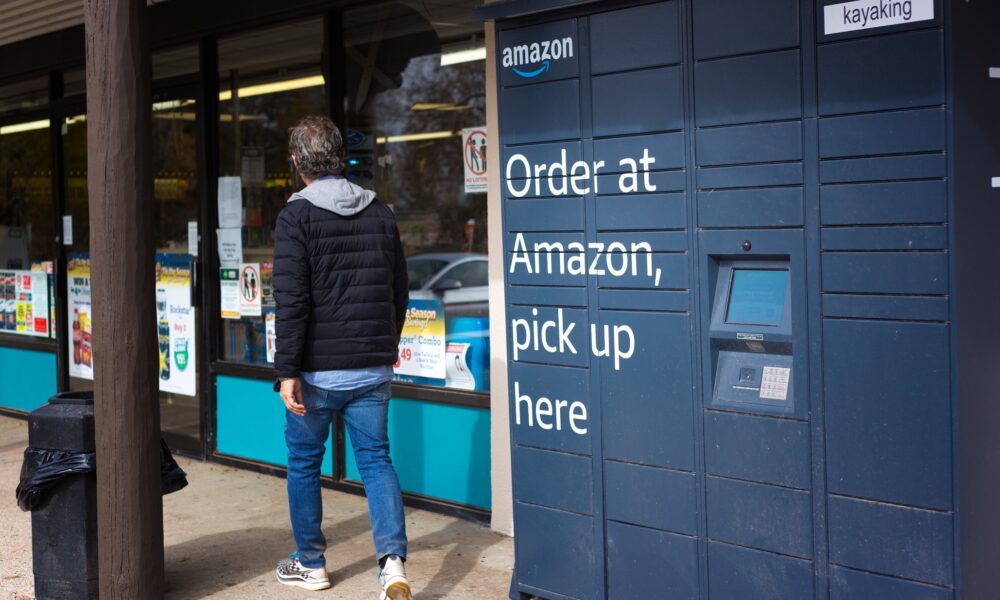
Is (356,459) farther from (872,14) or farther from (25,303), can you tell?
(25,303)

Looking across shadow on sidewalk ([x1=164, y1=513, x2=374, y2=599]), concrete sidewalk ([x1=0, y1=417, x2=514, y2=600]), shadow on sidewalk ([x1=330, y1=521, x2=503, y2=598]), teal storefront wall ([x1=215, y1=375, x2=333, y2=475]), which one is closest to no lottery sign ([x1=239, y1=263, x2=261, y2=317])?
teal storefront wall ([x1=215, y1=375, x2=333, y2=475])

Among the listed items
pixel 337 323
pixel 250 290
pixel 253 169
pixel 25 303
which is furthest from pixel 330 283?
pixel 25 303

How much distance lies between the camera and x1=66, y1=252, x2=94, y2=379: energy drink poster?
27.9 ft

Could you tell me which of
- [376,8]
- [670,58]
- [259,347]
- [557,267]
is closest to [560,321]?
[557,267]

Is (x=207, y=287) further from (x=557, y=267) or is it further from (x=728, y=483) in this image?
(x=728, y=483)

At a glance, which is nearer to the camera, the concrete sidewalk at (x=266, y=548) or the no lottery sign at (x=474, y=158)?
the concrete sidewalk at (x=266, y=548)

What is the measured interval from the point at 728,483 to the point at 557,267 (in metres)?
0.99

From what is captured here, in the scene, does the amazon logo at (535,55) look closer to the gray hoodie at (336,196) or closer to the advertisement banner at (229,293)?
the gray hoodie at (336,196)

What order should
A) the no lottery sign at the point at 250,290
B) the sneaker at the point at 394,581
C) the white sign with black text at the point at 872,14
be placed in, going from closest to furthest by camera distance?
the white sign with black text at the point at 872,14 < the sneaker at the point at 394,581 < the no lottery sign at the point at 250,290

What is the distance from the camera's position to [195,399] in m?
7.36

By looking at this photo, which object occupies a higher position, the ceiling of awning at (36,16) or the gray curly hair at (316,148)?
the ceiling of awning at (36,16)

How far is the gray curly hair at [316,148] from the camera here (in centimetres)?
434

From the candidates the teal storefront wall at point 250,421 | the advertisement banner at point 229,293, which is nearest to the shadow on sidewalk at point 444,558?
the teal storefront wall at point 250,421

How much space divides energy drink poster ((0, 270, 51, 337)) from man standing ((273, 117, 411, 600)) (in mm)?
5327
